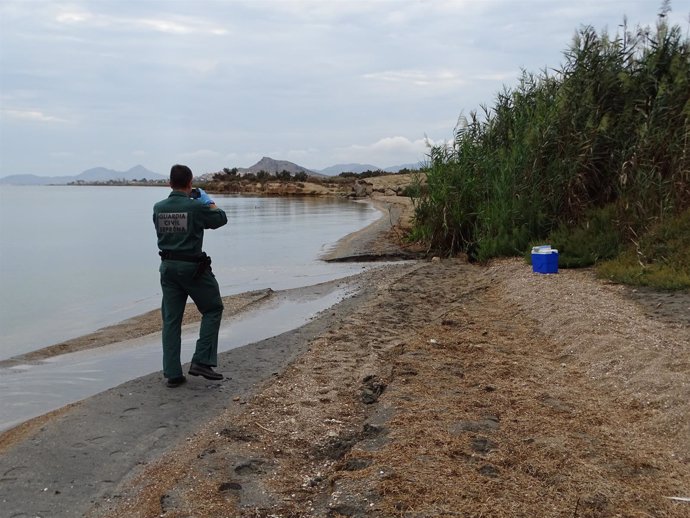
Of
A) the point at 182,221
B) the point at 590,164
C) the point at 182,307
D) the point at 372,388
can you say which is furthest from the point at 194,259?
the point at 590,164

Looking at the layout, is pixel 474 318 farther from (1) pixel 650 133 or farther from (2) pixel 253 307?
(1) pixel 650 133

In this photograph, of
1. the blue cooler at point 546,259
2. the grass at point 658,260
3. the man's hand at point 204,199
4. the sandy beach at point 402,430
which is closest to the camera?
the sandy beach at point 402,430

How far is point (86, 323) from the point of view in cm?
1106

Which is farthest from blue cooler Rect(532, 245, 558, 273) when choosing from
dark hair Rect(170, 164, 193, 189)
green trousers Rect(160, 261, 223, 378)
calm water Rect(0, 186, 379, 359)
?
dark hair Rect(170, 164, 193, 189)

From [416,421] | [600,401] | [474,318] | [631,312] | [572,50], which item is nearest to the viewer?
[416,421]

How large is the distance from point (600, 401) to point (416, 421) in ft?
5.17

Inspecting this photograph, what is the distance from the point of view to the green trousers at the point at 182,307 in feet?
19.2

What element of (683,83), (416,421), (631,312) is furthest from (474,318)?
(683,83)

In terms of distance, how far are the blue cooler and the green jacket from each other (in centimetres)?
623

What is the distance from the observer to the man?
5797 millimetres

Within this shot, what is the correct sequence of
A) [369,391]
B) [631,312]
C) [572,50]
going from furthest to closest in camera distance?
[572,50]
[631,312]
[369,391]

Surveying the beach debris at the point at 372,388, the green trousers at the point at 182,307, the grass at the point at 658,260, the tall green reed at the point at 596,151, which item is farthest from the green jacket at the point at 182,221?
the tall green reed at the point at 596,151

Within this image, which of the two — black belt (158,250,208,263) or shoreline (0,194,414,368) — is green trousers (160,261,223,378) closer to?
black belt (158,250,208,263)

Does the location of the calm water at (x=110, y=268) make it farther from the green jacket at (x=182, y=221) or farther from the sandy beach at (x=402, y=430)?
the sandy beach at (x=402, y=430)
